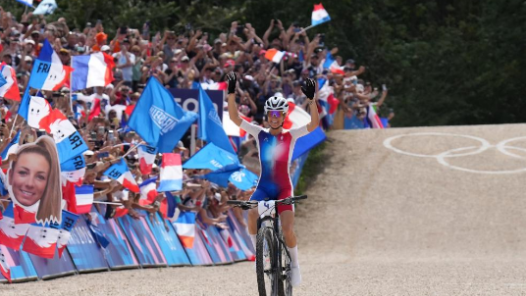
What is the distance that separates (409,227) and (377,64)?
2272 cm

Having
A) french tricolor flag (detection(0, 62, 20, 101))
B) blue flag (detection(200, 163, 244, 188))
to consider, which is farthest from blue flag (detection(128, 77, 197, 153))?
french tricolor flag (detection(0, 62, 20, 101))

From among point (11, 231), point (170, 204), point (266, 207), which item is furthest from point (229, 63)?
point (266, 207)

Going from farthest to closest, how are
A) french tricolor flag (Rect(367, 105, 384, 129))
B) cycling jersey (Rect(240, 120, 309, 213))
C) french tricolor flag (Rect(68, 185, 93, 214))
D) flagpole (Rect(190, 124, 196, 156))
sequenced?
french tricolor flag (Rect(367, 105, 384, 129))
flagpole (Rect(190, 124, 196, 156))
french tricolor flag (Rect(68, 185, 93, 214))
cycling jersey (Rect(240, 120, 309, 213))

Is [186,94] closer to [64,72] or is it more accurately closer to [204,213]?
[204,213]

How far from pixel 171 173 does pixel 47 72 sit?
2273 mm

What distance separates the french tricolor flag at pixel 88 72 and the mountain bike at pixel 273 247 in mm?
5926

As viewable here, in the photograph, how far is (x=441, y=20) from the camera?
2025 inches

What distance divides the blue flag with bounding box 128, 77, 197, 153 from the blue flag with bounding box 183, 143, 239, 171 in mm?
402

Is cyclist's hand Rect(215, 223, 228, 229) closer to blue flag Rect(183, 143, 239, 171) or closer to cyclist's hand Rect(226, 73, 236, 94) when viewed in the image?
blue flag Rect(183, 143, 239, 171)

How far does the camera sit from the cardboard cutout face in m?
13.6

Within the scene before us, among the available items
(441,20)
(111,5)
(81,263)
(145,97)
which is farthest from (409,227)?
(441,20)

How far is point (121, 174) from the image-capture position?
15.3 meters

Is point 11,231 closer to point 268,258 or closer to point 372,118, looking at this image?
point 268,258

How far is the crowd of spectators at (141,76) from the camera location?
15.6 meters
